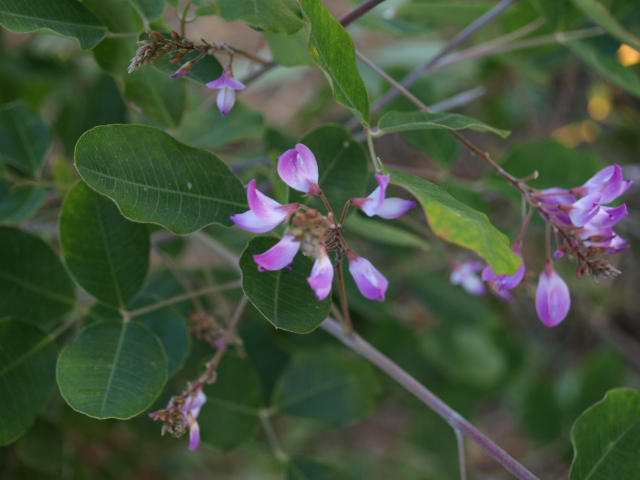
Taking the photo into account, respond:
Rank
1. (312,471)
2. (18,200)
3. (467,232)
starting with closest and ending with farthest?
1. (467,232)
2. (18,200)
3. (312,471)

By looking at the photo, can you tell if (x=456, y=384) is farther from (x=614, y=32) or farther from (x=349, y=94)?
(x=349, y=94)

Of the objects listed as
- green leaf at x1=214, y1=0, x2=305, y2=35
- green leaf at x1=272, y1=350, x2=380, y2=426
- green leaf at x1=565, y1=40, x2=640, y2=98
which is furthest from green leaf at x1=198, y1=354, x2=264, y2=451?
green leaf at x1=565, y1=40, x2=640, y2=98

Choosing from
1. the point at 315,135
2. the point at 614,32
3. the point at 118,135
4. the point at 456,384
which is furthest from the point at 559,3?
the point at 456,384

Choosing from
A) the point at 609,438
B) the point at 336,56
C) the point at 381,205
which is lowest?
the point at 609,438

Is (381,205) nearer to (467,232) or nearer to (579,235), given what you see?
(467,232)

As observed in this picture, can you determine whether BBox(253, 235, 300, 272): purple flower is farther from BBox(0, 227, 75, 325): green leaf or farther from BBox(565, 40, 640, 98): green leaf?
BBox(565, 40, 640, 98): green leaf

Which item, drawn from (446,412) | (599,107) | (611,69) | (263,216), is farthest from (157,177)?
(599,107)
